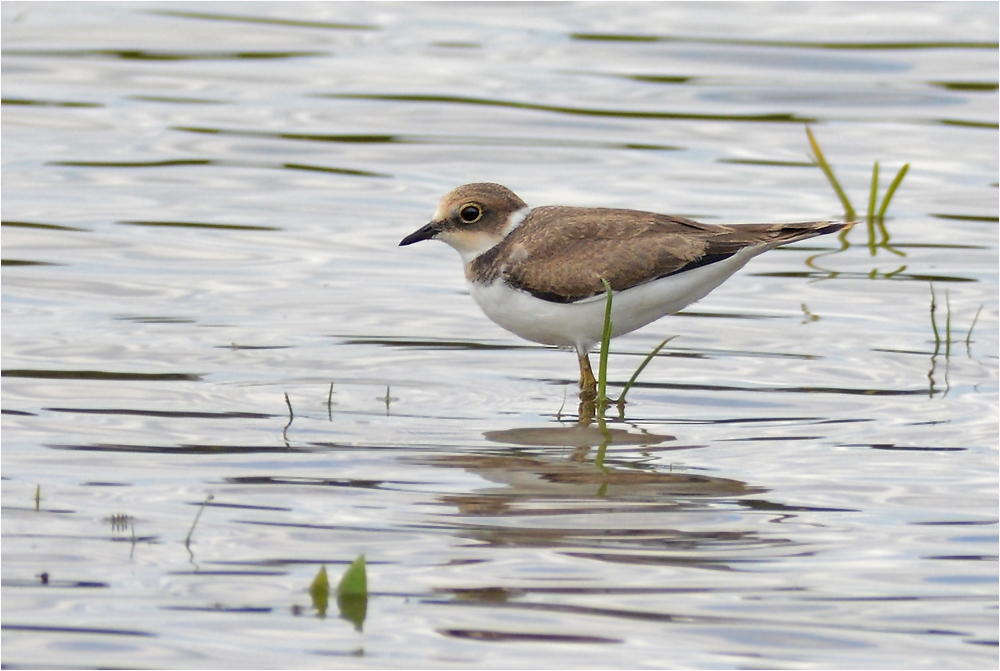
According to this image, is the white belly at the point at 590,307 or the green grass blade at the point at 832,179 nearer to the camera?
the white belly at the point at 590,307

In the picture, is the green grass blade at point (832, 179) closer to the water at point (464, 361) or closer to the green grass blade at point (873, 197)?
the green grass blade at point (873, 197)

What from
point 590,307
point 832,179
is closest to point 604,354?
point 590,307

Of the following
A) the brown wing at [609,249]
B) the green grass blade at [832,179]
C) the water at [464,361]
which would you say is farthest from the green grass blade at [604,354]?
the green grass blade at [832,179]

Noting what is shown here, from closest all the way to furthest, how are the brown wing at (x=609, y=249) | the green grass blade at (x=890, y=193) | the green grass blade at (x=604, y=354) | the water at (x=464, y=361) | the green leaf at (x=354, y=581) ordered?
the green leaf at (x=354, y=581) < the water at (x=464, y=361) < the green grass blade at (x=604, y=354) < the brown wing at (x=609, y=249) < the green grass blade at (x=890, y=193)

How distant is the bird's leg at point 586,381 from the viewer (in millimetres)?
8312

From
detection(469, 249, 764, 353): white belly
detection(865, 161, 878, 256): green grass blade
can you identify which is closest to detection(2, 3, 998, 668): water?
detection(865, 161, 878, 256): green grass blade

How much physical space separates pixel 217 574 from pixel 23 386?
3.04 metres

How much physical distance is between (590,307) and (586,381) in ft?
1.45

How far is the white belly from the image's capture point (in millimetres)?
8242

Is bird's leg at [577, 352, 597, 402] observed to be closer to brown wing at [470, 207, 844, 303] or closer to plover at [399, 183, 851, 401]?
plover at [399, 183, 851, 401]

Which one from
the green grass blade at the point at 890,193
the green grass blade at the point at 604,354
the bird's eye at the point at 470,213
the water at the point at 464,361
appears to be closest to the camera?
the water at the point at 464,361

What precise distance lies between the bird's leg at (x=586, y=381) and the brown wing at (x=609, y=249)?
1.37 ft

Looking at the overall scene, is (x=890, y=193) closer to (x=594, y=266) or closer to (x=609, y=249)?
(x=609, y=249)

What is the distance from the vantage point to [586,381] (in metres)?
8.41
